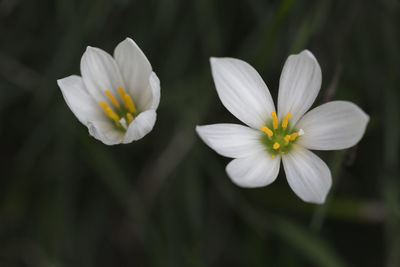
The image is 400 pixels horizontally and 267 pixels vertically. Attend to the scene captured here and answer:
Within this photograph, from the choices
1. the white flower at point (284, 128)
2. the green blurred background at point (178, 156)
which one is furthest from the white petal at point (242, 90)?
the green blurred background at point (178, 156)

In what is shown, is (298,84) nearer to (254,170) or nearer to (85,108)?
(254,170)

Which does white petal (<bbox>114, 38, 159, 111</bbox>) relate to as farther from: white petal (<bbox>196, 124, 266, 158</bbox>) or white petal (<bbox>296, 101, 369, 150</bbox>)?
white petal (<bbox>296, 101, 369, 150</bbox>)

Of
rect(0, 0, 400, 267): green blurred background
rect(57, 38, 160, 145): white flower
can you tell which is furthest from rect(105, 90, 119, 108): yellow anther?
rect(0, 0, 400, 267): green blurred background

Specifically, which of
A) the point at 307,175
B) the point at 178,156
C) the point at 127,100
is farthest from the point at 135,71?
the point at 178,156

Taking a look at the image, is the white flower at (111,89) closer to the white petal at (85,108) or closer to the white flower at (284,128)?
the white petal at (85,108)

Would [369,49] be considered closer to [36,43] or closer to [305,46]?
[305,46]
